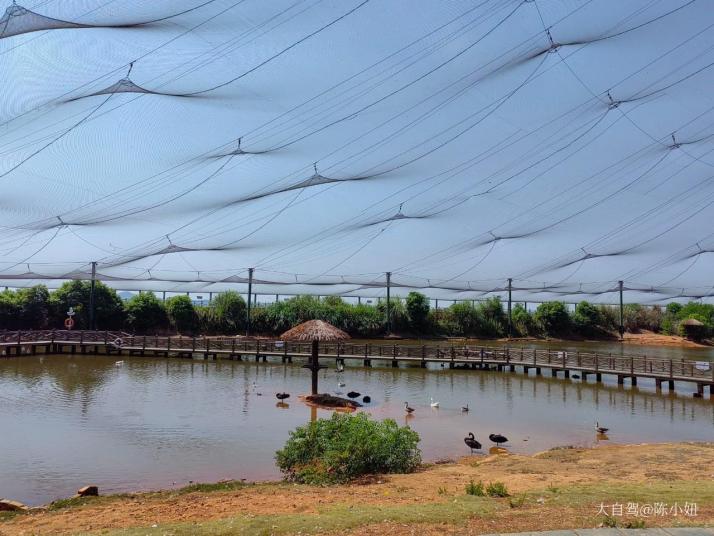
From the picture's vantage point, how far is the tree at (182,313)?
156ft

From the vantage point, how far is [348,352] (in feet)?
105

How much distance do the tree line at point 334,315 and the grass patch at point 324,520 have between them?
4141 centimetres

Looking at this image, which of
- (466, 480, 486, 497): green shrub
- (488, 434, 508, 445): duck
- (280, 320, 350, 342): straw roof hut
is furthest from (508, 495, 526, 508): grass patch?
(280, 320, 350, 342): straw roof hut

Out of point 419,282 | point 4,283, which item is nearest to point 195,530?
point 419,282

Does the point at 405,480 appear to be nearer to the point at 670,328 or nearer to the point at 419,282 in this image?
the point at 419,282

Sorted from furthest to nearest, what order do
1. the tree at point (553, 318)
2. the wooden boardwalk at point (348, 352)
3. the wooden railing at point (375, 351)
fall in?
the tree at point (553, 318) < the wooden boardwalk at point (348, 352) < the wooden railing at point (375, 351)

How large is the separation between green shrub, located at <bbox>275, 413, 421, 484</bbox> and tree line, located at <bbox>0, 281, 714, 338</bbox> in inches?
1506

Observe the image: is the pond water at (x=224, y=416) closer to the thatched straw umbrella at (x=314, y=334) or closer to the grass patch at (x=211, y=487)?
the grass patch at (x=211, y=487)

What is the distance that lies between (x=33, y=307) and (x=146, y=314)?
317 inches

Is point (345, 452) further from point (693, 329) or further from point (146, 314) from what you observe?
point (693, 329)

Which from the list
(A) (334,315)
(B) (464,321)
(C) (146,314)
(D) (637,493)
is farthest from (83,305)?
(D) (637,493)

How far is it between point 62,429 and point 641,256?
88.7ft

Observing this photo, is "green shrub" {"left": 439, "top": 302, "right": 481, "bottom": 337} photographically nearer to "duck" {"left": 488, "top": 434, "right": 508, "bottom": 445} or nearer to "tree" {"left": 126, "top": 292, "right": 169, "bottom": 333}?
"tree" {"left": 126, "top": 292, "right": 169, "bottom": 333}

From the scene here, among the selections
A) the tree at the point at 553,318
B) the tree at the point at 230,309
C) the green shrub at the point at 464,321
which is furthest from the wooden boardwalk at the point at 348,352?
the tree at the point at 553,318
